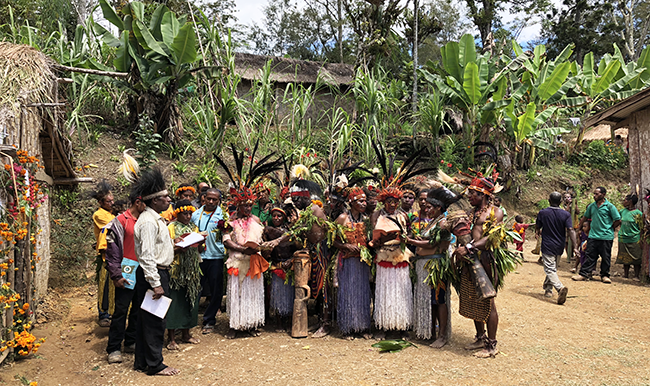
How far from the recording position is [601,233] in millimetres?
8234

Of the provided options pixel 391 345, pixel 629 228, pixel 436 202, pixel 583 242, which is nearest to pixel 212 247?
pixel 391 345

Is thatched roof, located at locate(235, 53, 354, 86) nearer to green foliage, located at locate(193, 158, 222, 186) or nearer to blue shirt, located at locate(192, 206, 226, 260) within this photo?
green foliage, located at locate(193, 158, 222, 186)

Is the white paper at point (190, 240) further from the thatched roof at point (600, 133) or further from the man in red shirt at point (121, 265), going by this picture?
the thatched roof at point (600, 133)

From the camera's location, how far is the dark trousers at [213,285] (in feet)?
18.4

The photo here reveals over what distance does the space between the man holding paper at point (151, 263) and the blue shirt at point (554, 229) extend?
569cm

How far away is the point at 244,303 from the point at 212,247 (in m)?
0.88

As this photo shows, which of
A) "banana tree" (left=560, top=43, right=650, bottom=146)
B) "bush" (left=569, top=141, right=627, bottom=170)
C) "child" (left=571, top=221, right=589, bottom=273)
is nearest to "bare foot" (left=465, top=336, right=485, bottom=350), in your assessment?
"child" (left=571, top=221, right=589, bottom=273)

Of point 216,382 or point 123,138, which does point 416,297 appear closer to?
point 216,382

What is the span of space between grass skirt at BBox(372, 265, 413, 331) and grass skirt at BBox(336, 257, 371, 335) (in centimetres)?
16

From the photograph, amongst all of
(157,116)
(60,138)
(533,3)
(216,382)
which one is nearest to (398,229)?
(216,382)

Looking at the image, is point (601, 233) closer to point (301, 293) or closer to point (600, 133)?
point (301, 293)

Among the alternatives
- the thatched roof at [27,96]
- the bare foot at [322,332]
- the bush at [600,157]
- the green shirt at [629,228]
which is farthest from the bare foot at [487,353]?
the bush at [600,157]

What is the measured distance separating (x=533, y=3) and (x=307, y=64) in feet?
45.3

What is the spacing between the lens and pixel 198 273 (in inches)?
200
